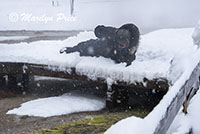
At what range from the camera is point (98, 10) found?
34188 millimetres

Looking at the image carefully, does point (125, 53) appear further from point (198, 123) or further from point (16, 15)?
point (16, 15)

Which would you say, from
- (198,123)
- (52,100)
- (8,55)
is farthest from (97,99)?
(198,123)

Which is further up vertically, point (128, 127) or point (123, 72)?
point (128, 127)

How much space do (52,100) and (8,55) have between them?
7.41 ft

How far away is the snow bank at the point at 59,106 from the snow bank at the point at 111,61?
800 millimetres

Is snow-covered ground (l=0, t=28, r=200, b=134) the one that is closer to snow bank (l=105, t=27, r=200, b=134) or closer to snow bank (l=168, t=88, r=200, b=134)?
snow bank (l=105, t=27, r=200, b=134)

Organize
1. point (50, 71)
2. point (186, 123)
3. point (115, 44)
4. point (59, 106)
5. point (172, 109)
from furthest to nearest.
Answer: point (50, 71) < point (115, 44) < point (59, 106) < point (186, 123) < point (172, 109)

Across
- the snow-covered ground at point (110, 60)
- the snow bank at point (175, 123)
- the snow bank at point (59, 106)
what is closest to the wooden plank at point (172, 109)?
the snow bank at point (175, 123)

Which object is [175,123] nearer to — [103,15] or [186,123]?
[186,123]

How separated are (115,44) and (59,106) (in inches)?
83.7

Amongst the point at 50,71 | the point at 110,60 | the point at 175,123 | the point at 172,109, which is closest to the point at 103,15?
the point at 50,71

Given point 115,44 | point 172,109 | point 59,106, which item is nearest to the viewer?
point 172,109

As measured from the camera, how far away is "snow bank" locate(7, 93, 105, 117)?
6.59m

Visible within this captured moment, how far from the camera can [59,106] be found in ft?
22.6
